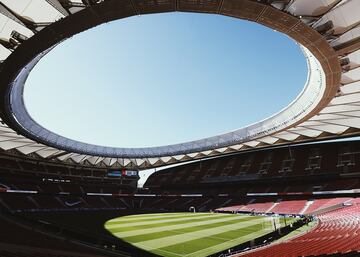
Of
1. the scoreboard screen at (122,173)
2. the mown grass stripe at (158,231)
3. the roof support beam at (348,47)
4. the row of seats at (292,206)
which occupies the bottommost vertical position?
the mown grass stripe at (158,231)

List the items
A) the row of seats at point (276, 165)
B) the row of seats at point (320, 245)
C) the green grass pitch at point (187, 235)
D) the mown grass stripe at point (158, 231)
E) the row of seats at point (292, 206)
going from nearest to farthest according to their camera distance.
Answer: the row of seats at point (320, 245) < the green grass pitch at point (187, 235) < the mown grass stripe at point (158, 231) < the row of seats at point (292, 206) < the row of seats at point (276, 165)

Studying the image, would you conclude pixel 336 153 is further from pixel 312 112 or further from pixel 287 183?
pixel 312 112

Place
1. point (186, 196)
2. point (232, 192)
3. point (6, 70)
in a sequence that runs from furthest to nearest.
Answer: point (186, 196)
point (232, 192)
point (6, 70)

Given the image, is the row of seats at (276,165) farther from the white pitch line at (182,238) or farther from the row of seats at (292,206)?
the white pitch line at (182,238)

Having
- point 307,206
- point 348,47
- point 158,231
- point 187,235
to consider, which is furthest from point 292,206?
point 348,47

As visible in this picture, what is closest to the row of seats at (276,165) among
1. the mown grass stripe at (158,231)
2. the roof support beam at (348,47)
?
the mown grass stripe at (158,231)

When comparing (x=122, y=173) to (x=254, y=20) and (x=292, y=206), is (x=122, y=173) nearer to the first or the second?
(x=292, y=206)

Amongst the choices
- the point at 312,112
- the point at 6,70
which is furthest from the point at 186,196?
the point at 6,70

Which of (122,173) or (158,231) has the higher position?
(122,173)

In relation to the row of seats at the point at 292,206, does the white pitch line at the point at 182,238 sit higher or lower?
lower

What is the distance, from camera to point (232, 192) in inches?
2018

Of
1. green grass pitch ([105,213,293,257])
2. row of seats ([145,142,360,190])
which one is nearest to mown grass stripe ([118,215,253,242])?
green grass pitch ([105,213,293,257])

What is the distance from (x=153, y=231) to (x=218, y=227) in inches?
246

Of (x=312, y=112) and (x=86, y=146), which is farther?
(x=86, y=146)
